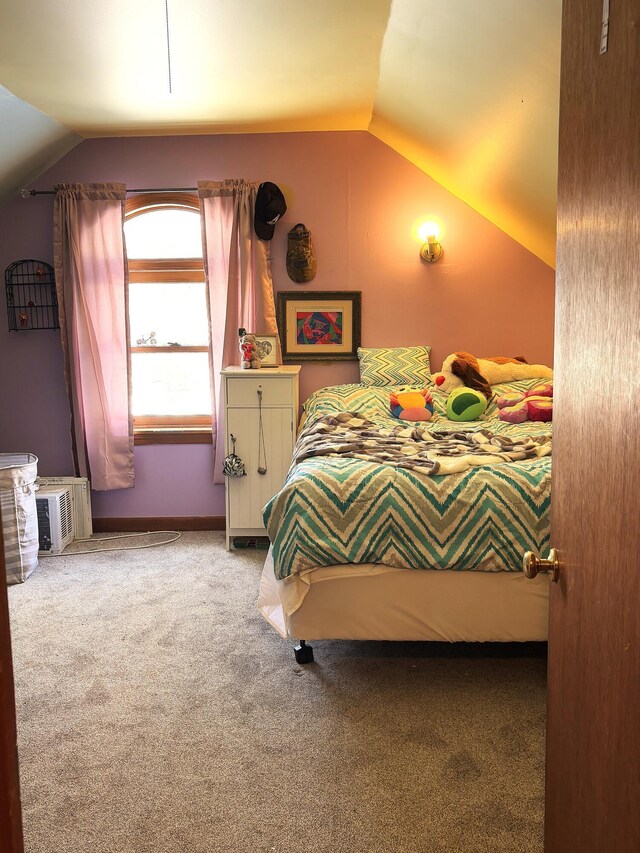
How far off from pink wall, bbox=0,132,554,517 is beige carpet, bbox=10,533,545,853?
2.09 meters

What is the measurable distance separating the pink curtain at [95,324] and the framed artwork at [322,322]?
0.95 m

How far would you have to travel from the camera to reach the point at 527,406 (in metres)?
3.39

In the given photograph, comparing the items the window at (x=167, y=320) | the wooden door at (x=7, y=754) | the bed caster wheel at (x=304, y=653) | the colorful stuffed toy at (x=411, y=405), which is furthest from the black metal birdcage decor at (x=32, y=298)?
the wooden door at (x=7, y=754)

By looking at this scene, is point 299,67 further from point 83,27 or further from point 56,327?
point 56,327

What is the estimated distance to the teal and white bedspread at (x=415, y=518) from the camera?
2.35 meters

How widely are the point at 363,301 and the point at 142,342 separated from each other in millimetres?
1376

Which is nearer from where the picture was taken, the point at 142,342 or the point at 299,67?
the point at 299,67

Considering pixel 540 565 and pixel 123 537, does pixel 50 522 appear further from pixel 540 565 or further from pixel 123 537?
pixel 540 565

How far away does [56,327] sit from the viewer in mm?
4402

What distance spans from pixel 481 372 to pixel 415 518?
5.80 feet

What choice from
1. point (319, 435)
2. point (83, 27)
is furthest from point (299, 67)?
point (319, 435)

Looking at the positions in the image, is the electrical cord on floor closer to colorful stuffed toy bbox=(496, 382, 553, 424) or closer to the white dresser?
the white dresser

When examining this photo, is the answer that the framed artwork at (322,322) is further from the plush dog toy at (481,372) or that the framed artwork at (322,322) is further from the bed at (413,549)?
the bed at (413,549)

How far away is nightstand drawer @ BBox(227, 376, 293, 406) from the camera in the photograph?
→ 3955mm
